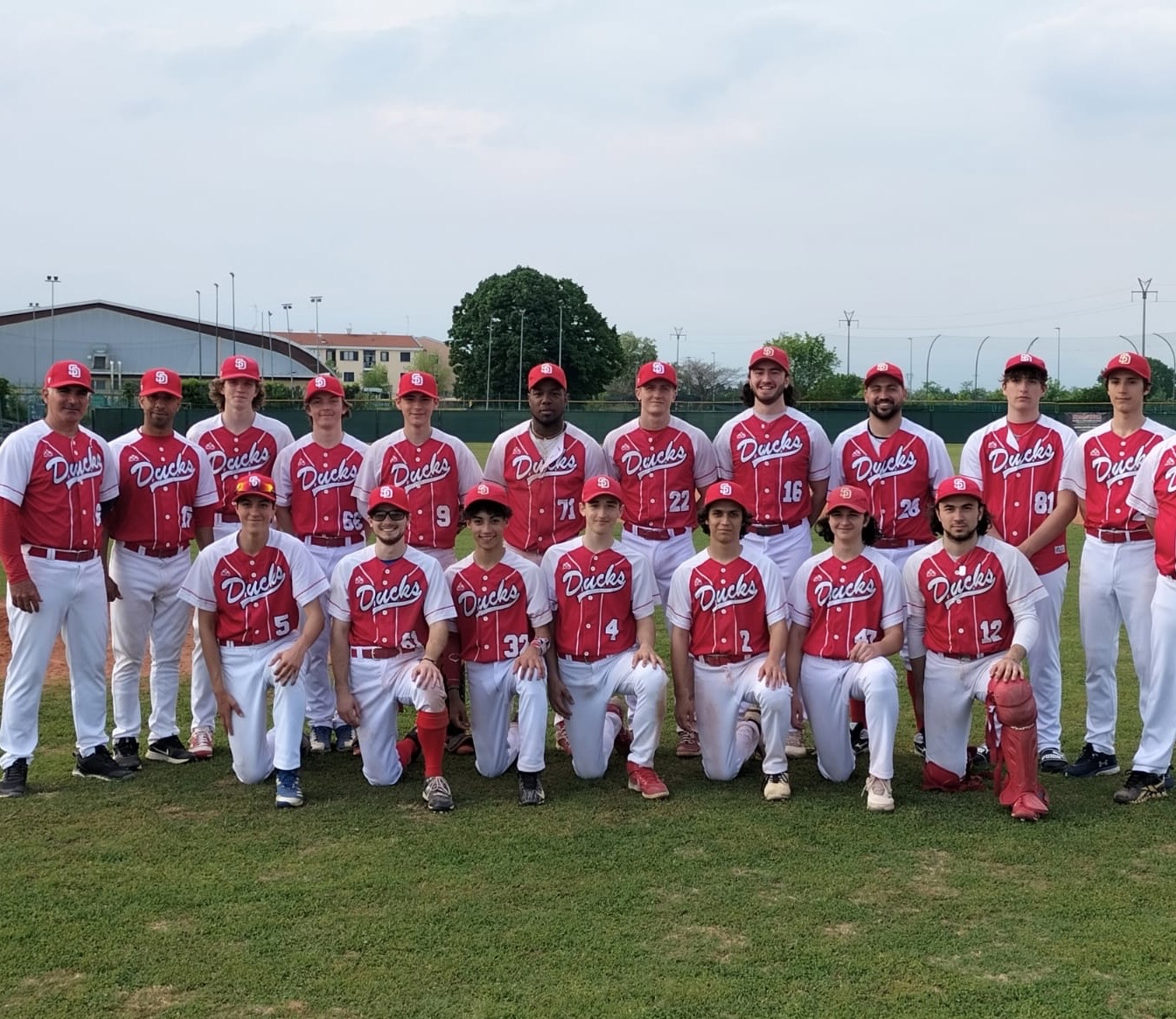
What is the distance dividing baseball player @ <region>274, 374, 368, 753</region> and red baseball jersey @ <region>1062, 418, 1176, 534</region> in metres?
3.49

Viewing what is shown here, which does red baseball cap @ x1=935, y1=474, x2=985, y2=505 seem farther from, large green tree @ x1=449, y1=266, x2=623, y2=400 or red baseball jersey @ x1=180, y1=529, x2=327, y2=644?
large green tree @ x1=449, y1=266, x2=623, y2=400

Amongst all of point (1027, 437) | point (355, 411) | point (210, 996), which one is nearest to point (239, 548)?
point (210, 996)

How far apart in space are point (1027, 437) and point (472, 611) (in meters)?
2.74

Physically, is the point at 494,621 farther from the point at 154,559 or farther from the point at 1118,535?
the point at 1118,535

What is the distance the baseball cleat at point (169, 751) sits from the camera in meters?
5.32

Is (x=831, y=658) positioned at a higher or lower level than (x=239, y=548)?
lower

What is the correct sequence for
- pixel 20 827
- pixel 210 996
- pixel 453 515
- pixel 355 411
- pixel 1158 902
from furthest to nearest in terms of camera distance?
pixel 355 411 → pixel 453 515 → pixel 20 827 → pixel 1158 902 → pixel 210 996

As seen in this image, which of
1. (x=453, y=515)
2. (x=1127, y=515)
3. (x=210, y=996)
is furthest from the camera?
(x=453, y=515)

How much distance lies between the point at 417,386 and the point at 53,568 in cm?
189

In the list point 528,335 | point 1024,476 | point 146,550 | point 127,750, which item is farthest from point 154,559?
point 528,335

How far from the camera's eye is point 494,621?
5.09 metres

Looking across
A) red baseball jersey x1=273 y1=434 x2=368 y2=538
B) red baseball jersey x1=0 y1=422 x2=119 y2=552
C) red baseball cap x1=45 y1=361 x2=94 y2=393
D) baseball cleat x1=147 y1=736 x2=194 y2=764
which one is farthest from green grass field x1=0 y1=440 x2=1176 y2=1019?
red baseball cap x1=45 y1=361 x2=94 y2=393

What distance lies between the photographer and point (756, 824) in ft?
14.5

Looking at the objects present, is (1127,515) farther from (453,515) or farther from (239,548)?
(239,548)
